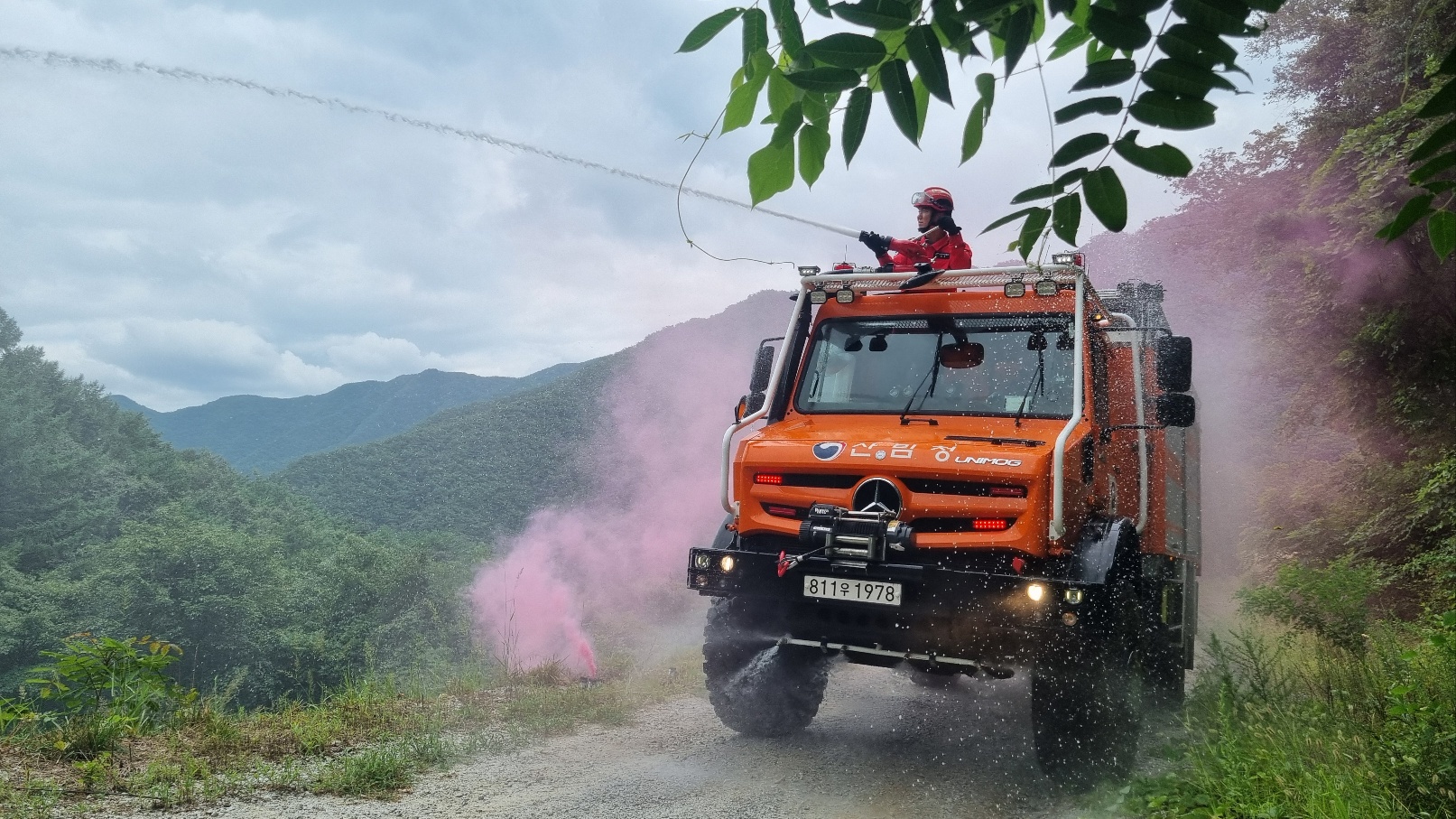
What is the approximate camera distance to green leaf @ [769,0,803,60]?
193 cm

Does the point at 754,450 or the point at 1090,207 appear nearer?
the point at 1090,207

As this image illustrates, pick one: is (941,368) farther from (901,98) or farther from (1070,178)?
(901,98)

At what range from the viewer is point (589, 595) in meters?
27.8

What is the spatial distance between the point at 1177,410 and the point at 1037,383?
806mm

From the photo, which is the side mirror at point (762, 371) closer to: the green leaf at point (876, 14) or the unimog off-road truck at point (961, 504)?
the unimog off-road truck at point (961, 504)

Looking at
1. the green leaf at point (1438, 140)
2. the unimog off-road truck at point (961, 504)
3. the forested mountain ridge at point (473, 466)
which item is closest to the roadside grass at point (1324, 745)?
the unimog off-road truck at point (961, 504)

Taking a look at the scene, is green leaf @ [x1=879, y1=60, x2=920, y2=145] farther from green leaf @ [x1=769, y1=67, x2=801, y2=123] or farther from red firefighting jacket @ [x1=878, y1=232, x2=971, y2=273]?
red firefighting jacket @ [x1=878, y1=232, x2=971, y2=273]

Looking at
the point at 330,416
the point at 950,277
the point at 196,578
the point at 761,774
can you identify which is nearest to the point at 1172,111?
the point at 950,277

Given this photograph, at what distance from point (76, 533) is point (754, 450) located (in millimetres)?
52853

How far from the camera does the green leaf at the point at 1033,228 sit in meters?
2.02

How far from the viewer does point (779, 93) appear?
2004 mm

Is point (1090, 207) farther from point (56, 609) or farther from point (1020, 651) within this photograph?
point (56, 609)

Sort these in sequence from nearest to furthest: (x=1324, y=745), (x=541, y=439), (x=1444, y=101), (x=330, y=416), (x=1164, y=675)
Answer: (x=1444, y=101) → (x=1324, y=745) → (x=1164, y=675) → (x=541, y=439) → (x=330, y=416)

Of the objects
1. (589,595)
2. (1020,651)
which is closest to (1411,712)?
(1020,651)
